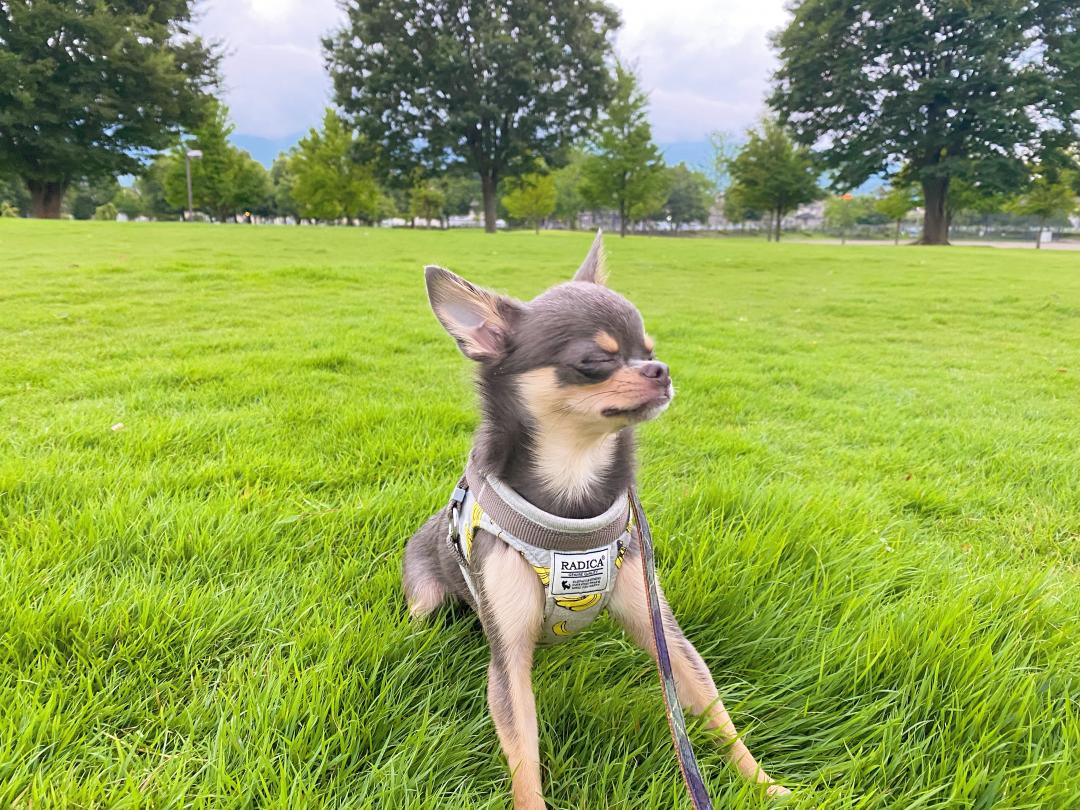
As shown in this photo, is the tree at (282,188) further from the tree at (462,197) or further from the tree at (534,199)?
the tree at (534,199)

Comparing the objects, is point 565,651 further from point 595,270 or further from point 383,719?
point 595,270

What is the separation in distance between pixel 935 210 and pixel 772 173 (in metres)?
15.9

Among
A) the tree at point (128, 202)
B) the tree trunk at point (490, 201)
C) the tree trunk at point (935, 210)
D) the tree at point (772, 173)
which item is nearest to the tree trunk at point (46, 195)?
the tree trunk at point (490, 201)

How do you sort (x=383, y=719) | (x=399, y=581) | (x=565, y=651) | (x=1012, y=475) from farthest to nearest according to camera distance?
(x=1012, y=475) → (x=399, y=581) → (x=565, y=651) → (x=383, y=719)

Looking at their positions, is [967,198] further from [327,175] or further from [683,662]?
[683,662]

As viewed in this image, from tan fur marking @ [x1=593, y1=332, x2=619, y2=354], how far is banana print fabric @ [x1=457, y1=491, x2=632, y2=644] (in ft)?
1.83

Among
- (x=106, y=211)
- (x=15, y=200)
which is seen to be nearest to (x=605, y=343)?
(x=15, y=200)

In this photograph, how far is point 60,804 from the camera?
1257 mm

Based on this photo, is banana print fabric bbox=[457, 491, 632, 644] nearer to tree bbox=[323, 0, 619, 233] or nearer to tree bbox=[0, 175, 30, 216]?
tree bbox=[323, 0, 619, 233]

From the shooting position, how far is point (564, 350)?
1688 mm

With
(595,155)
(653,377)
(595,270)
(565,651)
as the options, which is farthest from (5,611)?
(595,155)

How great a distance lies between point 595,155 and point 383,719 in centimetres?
5034

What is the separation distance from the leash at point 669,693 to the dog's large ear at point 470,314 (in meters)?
0.63

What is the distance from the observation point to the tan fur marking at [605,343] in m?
1.69
